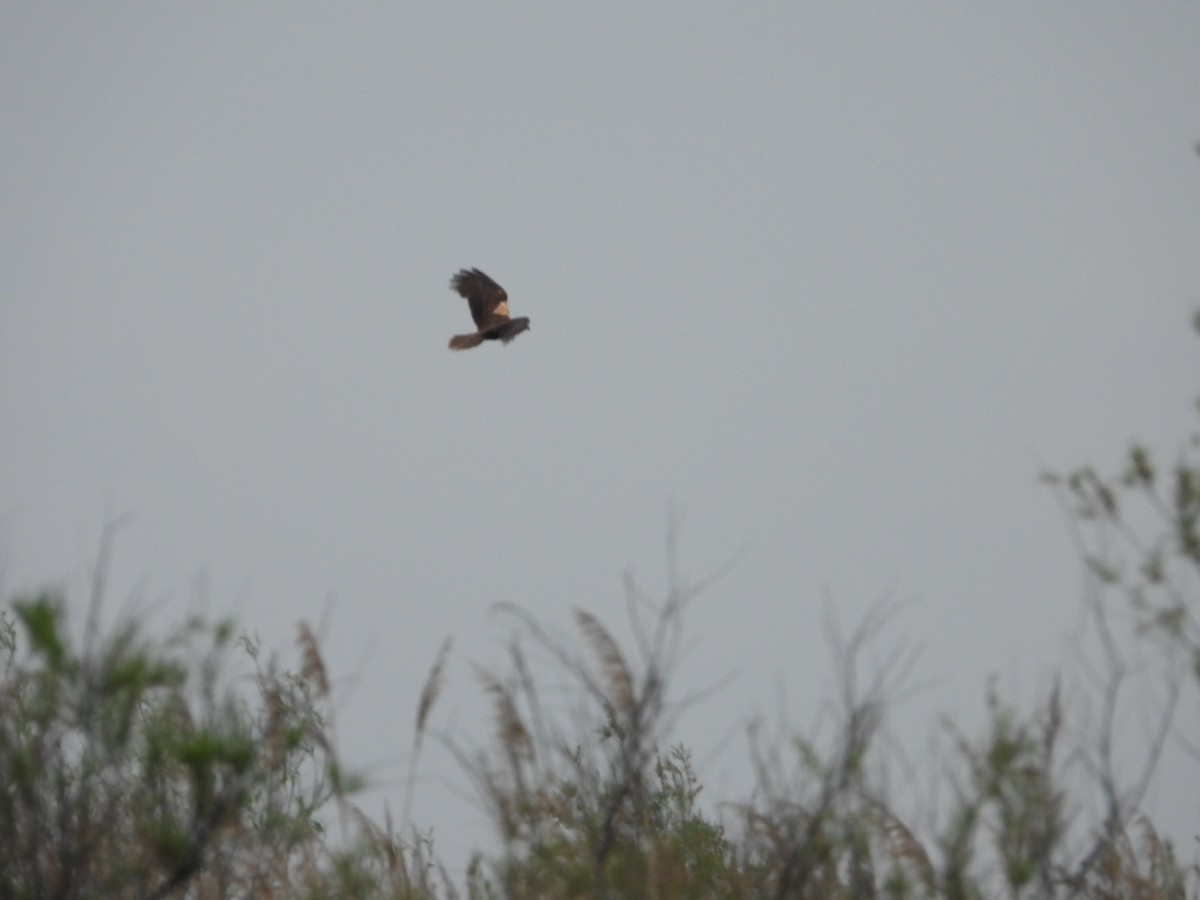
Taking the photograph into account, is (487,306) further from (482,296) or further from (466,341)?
(466,341)

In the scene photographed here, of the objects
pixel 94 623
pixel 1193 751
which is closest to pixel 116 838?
pixel 94 623

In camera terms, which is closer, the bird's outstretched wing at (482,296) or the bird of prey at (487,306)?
the bird of prey at (487,306)

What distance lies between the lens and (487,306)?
14461 millimetres

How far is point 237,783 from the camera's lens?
5066 mm

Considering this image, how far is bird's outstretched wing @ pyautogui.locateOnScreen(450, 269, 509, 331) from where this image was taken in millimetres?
14367

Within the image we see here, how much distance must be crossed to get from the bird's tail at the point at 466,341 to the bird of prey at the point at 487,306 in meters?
0.04

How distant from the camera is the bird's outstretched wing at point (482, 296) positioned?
14367 millimetres

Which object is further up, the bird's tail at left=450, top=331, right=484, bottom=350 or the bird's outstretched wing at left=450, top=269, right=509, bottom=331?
the bird's outstretched wing at left=450, top=269, right=509, bottom=331

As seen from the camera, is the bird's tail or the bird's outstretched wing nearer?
the bird's tail

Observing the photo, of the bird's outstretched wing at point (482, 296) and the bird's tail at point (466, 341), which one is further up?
the bird's outstretched wing at point (482, 296)

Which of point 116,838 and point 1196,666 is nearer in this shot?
point 1196,666

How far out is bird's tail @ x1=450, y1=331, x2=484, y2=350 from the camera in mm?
Result: 13234

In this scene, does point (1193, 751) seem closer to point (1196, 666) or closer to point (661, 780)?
point (1196, 666)

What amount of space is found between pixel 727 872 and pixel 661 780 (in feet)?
8.41
